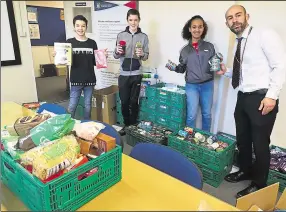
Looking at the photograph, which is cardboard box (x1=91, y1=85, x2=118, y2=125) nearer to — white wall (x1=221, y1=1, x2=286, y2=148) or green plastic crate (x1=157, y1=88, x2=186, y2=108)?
green plastic crate (x1=157, y1=88, x2=186, y2=108)

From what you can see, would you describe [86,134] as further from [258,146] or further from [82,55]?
[82,55]

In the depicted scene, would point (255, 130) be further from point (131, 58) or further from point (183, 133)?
point (131, 58)

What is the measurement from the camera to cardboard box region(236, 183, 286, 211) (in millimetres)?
739

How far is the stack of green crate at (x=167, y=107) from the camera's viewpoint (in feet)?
7.09

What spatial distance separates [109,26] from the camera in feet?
8.95

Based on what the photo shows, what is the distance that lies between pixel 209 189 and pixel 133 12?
1533mm

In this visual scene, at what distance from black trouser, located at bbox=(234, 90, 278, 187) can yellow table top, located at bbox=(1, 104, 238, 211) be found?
2.66ft

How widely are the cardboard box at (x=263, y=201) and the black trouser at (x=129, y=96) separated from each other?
158 centimetres

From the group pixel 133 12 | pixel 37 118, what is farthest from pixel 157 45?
pixel 37 118

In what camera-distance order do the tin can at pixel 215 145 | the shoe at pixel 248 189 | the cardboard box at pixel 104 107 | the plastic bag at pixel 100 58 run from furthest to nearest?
1. the cardboard box at pixel 104 107
2. the plastic bag at pixel 100 58
3. the tin can at pixel 215 145
4. the shoe at pixel 248 189

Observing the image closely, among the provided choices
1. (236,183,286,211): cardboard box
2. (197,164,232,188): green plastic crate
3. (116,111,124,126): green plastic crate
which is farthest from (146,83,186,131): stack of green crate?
(236,183,286,211): cardboard box

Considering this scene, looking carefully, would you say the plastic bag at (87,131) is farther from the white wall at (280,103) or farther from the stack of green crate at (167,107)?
the stack of green crate at (167,107)

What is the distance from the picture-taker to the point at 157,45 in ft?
8.17

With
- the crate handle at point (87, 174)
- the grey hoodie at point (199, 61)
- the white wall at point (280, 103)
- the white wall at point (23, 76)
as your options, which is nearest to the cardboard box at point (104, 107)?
the white wall at point (23, 76)
